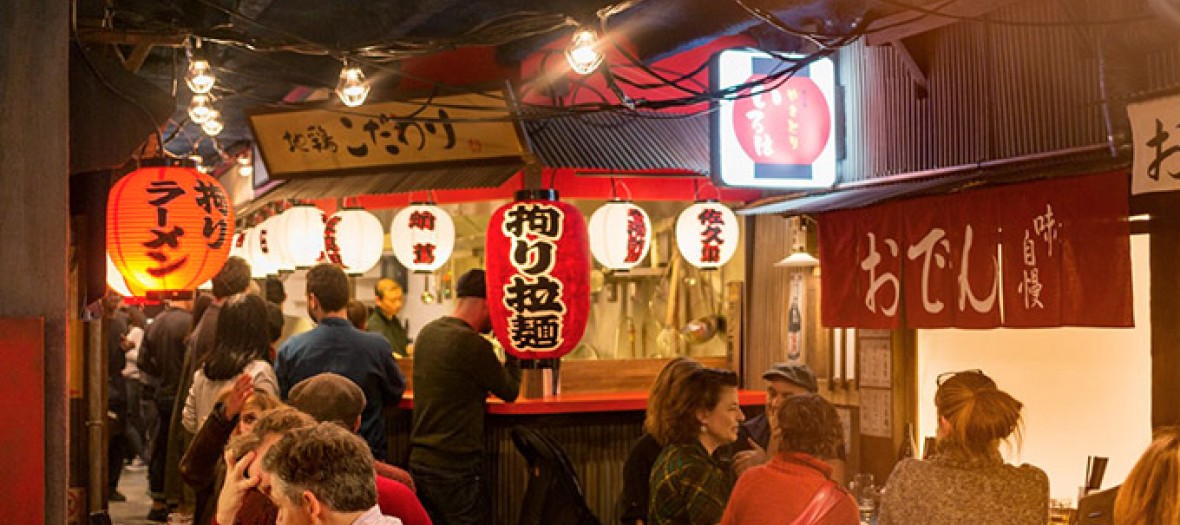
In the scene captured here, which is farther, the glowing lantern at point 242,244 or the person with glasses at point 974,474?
the glowing lantern at point 242,244

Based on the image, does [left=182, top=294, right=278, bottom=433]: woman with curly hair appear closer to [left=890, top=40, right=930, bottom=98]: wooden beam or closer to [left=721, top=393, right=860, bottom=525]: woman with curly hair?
[left=721, top=393, right=860, bottom=525]: woman with curly hair

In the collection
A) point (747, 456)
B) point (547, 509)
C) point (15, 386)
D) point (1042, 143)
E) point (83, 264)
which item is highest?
point (1042, 143)

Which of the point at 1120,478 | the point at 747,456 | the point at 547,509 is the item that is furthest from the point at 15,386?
the point at 1120,478

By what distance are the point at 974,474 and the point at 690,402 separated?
1684 millimetres

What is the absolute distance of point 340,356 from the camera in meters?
10.5

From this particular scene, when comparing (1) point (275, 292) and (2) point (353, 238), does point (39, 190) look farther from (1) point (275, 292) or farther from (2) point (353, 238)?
(1) point (275, 292)

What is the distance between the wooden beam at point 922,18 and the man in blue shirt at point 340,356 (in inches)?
187

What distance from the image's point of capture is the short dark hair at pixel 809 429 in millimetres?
6336

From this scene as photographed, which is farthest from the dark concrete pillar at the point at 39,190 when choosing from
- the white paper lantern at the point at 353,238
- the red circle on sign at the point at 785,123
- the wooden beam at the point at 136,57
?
the white paper lantern at the point at 353,238

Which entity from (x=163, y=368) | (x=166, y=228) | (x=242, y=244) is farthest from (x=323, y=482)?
(x=242, y=244)

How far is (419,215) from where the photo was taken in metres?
14.4

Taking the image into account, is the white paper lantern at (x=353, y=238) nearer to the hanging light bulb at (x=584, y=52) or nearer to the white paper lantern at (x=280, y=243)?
the white paper lantern at (x=280, y=243)

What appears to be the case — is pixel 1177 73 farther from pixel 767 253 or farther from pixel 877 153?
pixel 767 253

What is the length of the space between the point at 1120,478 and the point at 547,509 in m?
4.46
